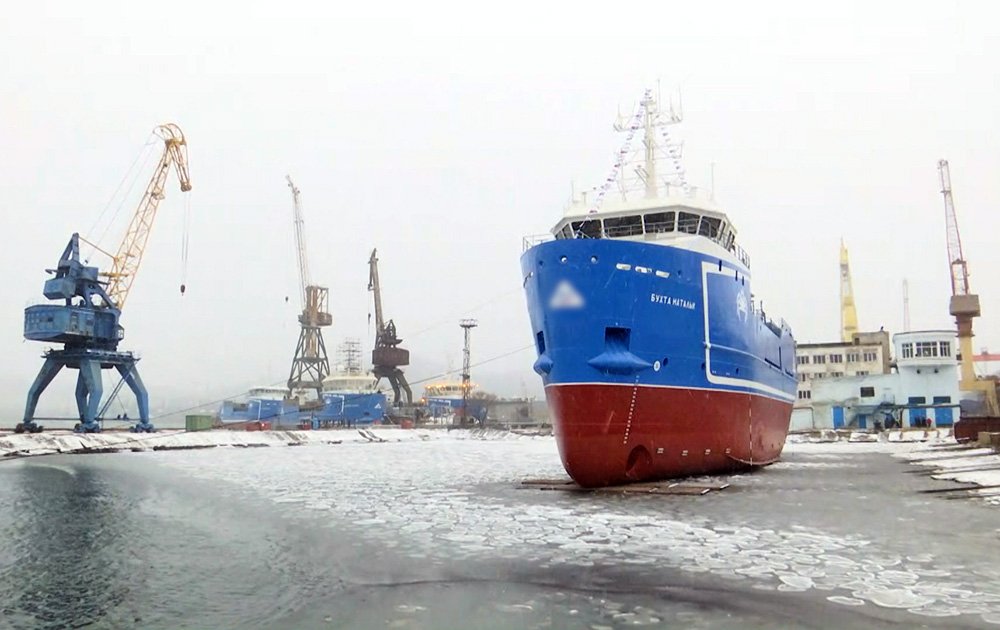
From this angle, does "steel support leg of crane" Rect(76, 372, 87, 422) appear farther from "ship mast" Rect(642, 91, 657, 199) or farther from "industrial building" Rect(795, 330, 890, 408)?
"industrial building" Rect(795, 330, 890, 408)

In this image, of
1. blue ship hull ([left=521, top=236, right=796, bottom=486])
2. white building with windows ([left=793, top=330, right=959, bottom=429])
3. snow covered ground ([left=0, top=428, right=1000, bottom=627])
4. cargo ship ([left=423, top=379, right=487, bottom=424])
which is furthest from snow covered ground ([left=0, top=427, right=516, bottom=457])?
blue ship hull ([left=521, top=236, right=796, bottom=486])

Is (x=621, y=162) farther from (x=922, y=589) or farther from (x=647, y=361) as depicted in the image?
(x=922, y=589)

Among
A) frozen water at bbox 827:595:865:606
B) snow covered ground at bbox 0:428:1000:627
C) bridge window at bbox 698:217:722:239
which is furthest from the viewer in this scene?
bridge window at bbox 698:217:722:239

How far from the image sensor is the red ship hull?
18266 mm

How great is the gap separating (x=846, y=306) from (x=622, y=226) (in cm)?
9244

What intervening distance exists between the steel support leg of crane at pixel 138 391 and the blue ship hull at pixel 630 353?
150ft

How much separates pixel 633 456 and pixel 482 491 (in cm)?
422

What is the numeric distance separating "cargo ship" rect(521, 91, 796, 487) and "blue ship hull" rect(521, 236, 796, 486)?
29 mm

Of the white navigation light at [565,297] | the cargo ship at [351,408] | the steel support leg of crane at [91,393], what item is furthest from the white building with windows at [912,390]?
the steel support leg of crane at [91,393]

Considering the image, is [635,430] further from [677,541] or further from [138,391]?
[138,391]

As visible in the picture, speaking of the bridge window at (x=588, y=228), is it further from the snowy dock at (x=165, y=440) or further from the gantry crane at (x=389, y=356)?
the gantry crane at (x=389, y=356)

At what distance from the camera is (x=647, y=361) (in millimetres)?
18844

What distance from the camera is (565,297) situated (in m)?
18.7

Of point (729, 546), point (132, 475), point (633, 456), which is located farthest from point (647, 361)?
point (132, 475)
